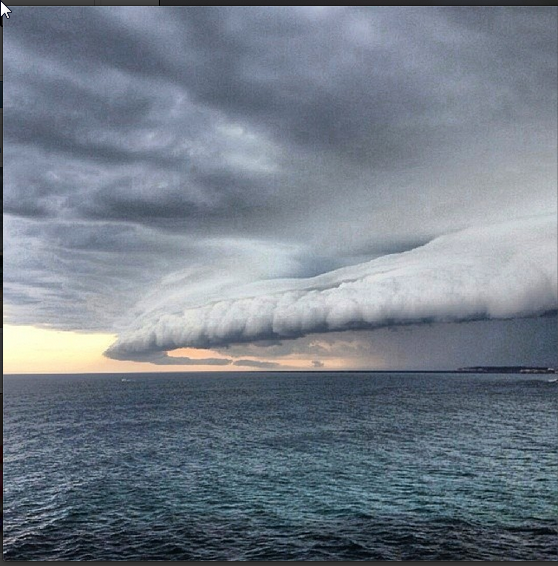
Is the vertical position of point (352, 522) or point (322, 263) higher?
point (322, 263)

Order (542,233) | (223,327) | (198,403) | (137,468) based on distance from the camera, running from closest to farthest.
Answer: (542,233), (137,468), (223,327), (198,403)

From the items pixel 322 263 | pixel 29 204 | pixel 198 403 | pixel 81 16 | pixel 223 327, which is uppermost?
pixel 81 16

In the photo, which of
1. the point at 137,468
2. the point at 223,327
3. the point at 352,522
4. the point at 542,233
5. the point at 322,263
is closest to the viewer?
the point at 352,522

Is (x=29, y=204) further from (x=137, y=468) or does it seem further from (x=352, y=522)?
(x=352, y=522)

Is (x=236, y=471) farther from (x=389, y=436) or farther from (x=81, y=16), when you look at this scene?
(x=81, y=16)

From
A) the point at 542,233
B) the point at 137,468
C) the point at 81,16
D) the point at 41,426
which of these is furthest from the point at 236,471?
the point at 41,426

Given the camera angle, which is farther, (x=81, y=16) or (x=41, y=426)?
(x=41, y=426)

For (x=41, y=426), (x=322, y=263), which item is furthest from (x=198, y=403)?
(x=322, y=263)
